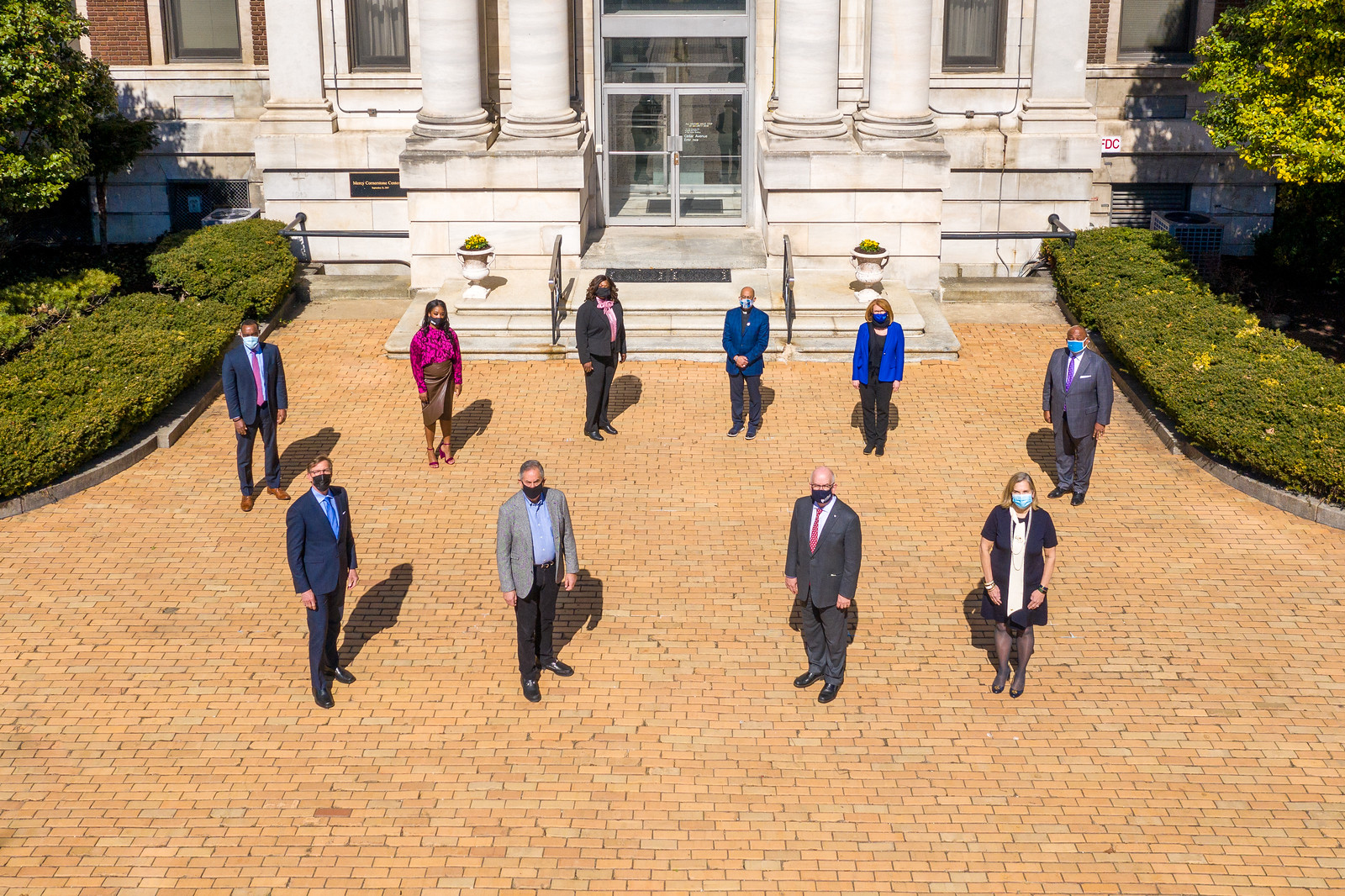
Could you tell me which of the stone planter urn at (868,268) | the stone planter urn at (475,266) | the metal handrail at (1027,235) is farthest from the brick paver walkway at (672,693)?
the metal handrail at (1027,235)

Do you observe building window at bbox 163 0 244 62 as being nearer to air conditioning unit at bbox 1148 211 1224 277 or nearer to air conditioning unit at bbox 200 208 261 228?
air conditioning unit at bbox 200 208 261 228

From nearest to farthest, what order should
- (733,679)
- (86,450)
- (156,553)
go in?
(733,679) < (156,553) < (86,450)

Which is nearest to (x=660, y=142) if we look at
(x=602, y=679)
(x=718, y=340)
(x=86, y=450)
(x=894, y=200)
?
(x=894, y=200)

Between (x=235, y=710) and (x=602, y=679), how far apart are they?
2752 millimetres

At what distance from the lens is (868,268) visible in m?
18.9

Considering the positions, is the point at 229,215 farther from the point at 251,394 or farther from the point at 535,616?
the point at 535,616

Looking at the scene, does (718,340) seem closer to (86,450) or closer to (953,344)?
(953,344)

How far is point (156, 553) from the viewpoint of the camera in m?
13.0

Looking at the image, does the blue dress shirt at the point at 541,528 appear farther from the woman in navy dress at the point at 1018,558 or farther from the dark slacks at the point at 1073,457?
the dark slacks at the point at 1073,457

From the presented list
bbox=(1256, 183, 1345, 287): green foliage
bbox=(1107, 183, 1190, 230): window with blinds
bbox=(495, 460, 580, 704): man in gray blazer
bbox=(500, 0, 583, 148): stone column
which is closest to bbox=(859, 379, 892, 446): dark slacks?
bbox=(495, 460, 580, 704): man in gray blazer

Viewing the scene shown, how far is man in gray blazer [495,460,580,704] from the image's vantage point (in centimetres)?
1023

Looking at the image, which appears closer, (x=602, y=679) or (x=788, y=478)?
(x=602, y=679)

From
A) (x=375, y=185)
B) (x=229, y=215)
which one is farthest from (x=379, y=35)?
(x=229, y=215)

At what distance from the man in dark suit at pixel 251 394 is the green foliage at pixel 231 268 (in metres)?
4.76
